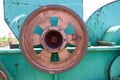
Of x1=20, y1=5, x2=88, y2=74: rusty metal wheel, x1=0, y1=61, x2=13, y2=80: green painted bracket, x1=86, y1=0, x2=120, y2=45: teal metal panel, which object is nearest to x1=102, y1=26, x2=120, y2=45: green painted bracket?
x1=86, y1=0, x2=120, y2=45: teal metal panel

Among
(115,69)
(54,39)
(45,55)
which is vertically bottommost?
(115,69)

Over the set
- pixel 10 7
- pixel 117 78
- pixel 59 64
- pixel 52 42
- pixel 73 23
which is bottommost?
pixel 117 78

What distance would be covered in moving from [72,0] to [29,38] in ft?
2.72

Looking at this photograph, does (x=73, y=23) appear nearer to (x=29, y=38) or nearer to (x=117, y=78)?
(x=29, y=38)

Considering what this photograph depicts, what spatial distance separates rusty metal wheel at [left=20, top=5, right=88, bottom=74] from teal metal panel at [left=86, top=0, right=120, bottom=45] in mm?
859

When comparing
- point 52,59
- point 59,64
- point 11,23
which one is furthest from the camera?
point 11,23

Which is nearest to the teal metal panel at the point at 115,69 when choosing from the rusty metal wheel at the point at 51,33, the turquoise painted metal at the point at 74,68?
the turquoise painted metal at the point at 74,68

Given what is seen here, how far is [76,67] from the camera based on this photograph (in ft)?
7.50

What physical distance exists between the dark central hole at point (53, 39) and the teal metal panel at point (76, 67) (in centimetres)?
31

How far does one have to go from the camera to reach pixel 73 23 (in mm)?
1972

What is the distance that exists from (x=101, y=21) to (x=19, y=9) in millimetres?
933

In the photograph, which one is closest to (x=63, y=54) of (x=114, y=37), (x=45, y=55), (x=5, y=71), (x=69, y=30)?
(x=45, y=55)

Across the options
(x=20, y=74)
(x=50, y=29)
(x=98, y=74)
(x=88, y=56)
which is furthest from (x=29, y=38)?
(x=98, y=74)

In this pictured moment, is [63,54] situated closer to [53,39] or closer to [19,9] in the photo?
[53,39]
